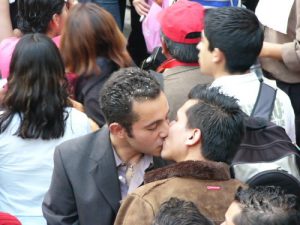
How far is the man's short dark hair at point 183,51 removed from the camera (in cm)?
342

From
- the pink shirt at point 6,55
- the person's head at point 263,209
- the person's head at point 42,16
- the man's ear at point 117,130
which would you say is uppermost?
the person's head at point 263,209

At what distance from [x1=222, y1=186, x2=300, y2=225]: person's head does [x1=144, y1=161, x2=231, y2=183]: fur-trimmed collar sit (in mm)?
311

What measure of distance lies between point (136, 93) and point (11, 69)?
87 cm

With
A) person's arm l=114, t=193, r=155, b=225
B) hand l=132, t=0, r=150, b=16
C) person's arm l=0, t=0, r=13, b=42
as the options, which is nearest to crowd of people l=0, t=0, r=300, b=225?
person's arm l=114, t=193, r=155, b=225

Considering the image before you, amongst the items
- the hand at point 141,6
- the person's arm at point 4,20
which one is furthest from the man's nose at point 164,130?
the hand at point 141,6

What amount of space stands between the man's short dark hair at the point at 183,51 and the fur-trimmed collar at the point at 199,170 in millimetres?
1119

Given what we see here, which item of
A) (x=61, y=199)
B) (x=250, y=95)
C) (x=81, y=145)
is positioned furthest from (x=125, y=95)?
(x=250, y=95)

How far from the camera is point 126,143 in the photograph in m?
2.80

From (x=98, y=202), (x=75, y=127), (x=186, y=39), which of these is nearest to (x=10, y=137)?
(x=75, y=127)

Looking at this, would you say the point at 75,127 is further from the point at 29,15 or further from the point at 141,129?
the point at 29,15

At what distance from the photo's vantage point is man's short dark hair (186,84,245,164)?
246 cm

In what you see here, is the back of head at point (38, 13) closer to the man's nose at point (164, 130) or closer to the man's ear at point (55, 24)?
the man's ear at point (55, 24)

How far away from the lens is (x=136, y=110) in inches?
105

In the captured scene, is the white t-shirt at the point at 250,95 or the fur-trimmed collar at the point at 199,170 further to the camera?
the white t-shirt at the point at 250,95
